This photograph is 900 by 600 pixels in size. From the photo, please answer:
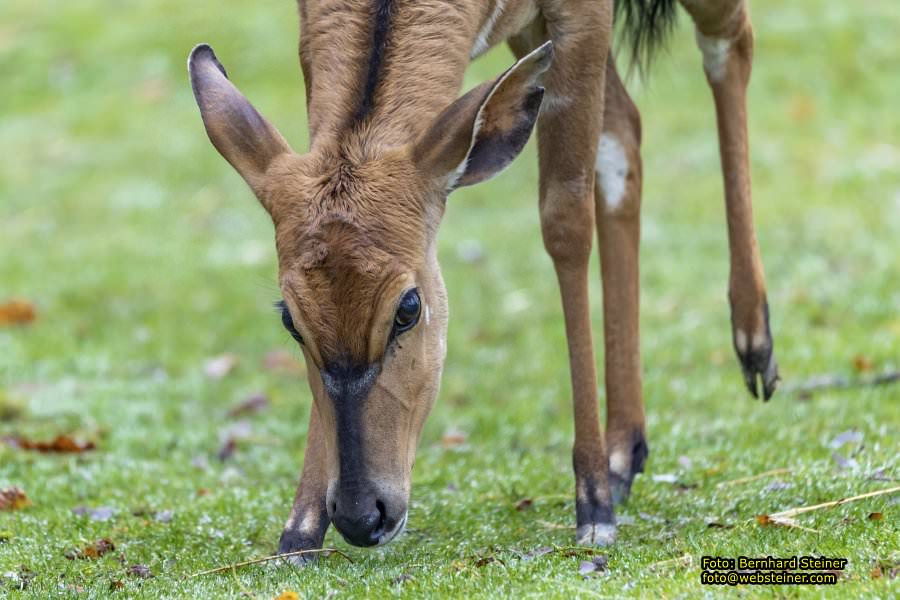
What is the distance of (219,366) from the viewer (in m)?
10.2

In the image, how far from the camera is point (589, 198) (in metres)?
5.45

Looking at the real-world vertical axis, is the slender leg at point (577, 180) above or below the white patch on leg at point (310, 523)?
above

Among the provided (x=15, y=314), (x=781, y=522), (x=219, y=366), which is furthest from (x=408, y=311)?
(x=15, y=314)

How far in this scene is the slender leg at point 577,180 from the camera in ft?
17.5

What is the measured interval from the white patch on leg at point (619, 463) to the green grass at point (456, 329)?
126mm

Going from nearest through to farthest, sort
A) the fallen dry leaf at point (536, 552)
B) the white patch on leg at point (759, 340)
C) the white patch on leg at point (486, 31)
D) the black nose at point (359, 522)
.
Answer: the black nose at point (359, 522) < the fallen dry leaf at point (536, 552) < the white patch on leg at point (486, 31) < the white patch on leg at point (759, 340)

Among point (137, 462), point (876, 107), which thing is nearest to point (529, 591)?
point (137, 462)

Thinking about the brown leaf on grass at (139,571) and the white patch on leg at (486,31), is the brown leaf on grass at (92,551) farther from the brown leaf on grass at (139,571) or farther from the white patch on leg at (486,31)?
the white patch on leg at (486,31)

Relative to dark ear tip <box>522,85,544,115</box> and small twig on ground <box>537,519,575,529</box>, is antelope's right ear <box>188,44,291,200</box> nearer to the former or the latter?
dark ear tip <box>522,85,544,115</box>

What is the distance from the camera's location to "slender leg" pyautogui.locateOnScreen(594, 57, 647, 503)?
6.19m

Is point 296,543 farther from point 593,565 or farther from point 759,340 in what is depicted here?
point 759,340

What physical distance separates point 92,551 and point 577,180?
2424mm

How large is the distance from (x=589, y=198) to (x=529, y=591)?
181 centimetres

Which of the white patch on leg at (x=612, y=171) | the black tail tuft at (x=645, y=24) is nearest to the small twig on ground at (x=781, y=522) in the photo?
the white patch on leg at (x=612, y=171)
